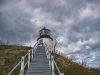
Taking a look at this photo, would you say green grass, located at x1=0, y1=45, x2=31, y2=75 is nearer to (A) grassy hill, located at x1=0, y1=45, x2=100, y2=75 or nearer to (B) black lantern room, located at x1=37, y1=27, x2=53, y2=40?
(A) grassy hill, located at x1=0, y1=45, x2=100, y2=75

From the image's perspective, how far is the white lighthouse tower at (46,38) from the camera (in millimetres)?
47125

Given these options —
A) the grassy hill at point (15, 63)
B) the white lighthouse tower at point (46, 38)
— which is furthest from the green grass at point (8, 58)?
the white lighthouse tower at point (46, 38)

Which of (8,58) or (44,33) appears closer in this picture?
(8,58)

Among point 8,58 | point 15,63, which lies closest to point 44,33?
point 8,58

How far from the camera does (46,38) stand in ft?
157

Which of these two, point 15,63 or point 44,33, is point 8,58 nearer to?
point 15,63

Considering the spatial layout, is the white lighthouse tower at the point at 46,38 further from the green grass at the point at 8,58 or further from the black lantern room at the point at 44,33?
the green grass at the point at 8,58

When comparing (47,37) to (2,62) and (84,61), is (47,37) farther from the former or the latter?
(2,62)

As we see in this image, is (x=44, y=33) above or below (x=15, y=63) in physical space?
above

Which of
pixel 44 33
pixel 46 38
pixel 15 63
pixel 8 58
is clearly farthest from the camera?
pixel 44 33

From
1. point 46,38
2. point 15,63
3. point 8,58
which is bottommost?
point 15,63

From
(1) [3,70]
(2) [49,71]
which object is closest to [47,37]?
(1) [3,70]

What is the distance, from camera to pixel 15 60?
3070cm

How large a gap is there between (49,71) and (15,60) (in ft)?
37.1
